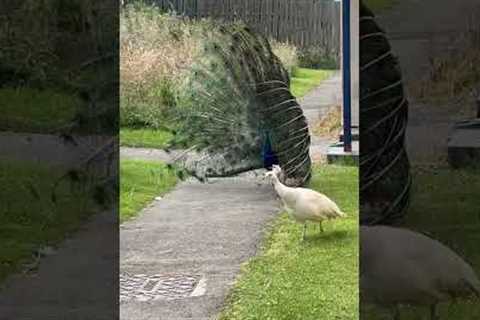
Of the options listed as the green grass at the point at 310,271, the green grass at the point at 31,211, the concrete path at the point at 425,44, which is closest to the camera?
the concrete path at the point at 425,44

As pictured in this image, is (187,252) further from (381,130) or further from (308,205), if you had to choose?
(381,130)

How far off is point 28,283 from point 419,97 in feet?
4.50

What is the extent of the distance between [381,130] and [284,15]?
0.77 meters

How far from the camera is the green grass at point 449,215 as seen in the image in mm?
2392

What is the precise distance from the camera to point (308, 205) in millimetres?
2994

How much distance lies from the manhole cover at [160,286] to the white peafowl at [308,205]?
410 mm

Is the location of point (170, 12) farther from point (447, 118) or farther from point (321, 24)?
point (447, 118)

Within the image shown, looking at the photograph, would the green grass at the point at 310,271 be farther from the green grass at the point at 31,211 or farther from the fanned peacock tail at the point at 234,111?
the green grass at the point at 31,211

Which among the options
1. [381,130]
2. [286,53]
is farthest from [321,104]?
[381,130]

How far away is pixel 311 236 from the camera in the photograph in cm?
302

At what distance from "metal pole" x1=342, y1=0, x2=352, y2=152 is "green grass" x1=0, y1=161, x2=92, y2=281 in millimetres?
923

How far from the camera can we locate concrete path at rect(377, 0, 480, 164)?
7.79 ft

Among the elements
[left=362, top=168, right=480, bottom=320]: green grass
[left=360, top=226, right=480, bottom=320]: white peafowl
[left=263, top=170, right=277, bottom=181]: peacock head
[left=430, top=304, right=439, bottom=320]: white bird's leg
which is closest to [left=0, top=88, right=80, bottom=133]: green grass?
[left=263, top=170, right=277, bottom=181]: peacock head

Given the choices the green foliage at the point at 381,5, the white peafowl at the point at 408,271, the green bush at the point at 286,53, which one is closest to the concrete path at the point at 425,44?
the green foliage at the point at 381,5
